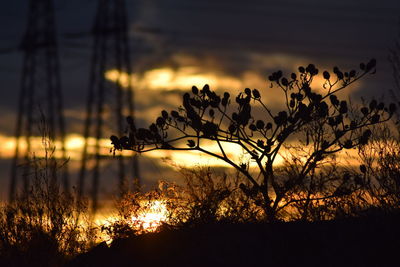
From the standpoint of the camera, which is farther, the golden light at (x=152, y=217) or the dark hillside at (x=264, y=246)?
the golden light at (x=152, y=217)

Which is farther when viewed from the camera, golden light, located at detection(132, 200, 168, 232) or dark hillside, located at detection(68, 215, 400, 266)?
golden light, located at detection(132, 200, 168, 232)

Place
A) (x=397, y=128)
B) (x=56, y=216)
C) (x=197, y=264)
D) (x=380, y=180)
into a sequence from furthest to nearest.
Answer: (x=397, y=128)
(x=380, y=180)
(x=56, y=216)
(x=197, y=264)

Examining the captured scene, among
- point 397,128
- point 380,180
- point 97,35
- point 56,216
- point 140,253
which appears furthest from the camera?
point 97,35

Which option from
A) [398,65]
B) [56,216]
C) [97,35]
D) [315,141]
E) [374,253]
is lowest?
[374,253]

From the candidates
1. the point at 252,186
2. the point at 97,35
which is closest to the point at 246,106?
the point at 252,186

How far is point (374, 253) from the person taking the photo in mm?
10055

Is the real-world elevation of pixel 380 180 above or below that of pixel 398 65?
below

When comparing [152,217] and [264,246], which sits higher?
[152,217]

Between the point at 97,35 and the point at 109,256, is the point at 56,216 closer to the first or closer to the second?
the point at 109,256

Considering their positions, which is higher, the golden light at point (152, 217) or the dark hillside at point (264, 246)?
the golden light at point (152, 217)

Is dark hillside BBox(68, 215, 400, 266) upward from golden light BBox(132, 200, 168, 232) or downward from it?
downward

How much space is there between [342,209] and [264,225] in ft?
7.27

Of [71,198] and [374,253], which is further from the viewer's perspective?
[71,198]

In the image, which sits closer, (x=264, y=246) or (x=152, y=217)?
(x=264, y=246)
